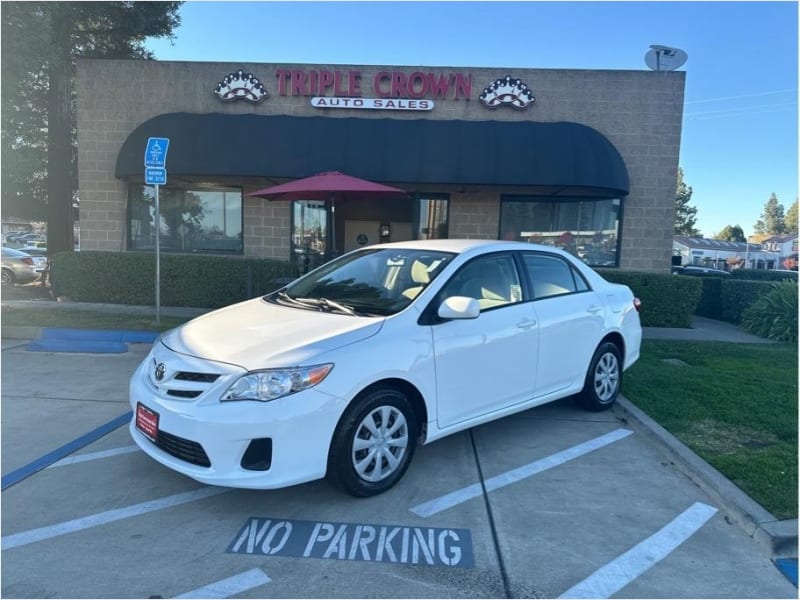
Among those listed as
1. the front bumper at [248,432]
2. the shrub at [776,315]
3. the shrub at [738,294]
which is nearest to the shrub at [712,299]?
the shrub at [738,294]

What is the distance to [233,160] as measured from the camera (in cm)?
1048

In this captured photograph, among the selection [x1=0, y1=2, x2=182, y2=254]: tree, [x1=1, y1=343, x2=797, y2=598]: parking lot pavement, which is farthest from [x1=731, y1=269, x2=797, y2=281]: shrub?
[x1=0, y1=2, x2=182, y2=254]: tree

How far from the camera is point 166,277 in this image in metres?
11.1

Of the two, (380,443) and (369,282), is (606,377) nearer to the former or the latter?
(369,282)

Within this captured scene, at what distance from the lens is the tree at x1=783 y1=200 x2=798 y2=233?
96400mm

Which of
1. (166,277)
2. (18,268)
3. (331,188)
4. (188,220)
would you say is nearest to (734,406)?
(331,188)

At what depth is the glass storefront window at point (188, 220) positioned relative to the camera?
11.9 m

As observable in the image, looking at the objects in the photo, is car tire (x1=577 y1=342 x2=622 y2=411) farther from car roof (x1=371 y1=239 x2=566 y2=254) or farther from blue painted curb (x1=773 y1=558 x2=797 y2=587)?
blue painted curb (x1=773 y1=558 x2=797 y2=587)

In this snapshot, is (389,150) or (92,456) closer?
(92,456)

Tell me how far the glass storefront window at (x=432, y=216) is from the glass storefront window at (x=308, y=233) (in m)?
2.07

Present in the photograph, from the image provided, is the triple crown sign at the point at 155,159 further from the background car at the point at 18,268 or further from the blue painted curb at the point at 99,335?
the background car at the point at 18,268

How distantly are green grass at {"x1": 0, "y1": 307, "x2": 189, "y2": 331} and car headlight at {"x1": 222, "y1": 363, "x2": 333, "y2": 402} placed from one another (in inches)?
243

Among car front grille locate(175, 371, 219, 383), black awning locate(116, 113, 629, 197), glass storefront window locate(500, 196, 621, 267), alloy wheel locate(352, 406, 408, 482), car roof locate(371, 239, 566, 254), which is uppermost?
black awning locate(116, 113, 629, 197)

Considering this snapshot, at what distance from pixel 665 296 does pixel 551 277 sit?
7.02m
